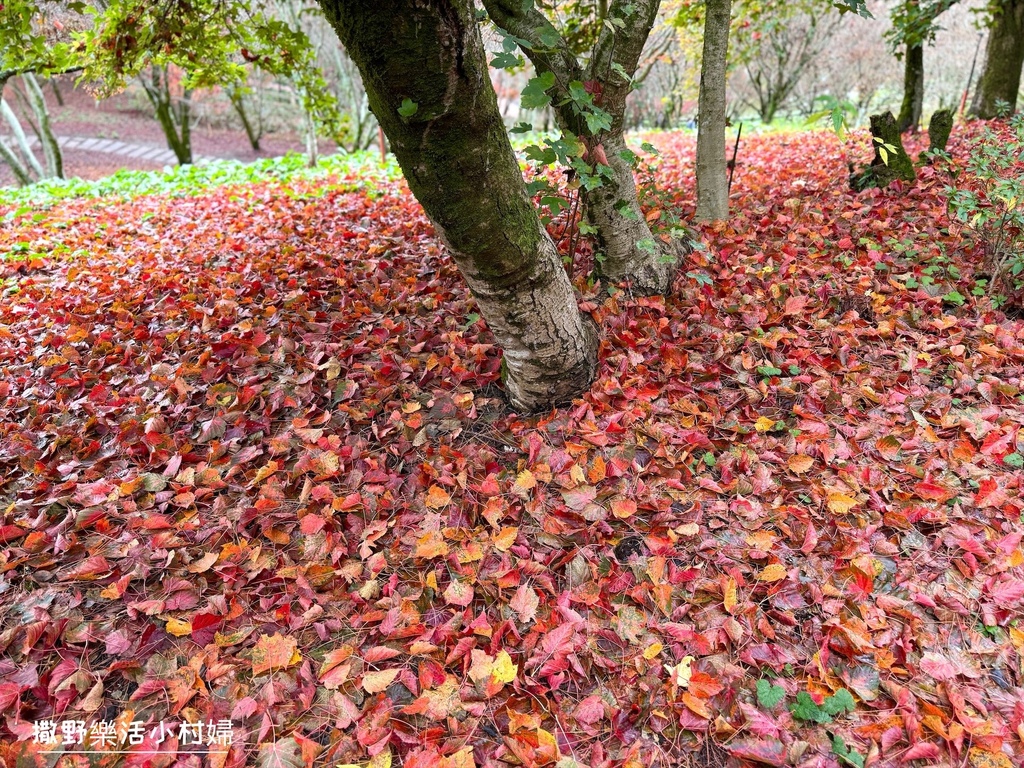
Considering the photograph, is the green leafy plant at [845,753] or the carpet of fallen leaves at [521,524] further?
the carpet of fallen leaves at [521,524]

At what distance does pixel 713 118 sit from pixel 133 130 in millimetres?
24339

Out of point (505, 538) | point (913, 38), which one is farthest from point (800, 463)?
point (913, 38)

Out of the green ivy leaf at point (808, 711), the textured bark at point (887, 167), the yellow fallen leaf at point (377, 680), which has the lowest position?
the green ivy leaf at point (808, 711)

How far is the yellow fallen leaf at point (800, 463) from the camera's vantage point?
7.77 ft

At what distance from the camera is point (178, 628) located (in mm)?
1958

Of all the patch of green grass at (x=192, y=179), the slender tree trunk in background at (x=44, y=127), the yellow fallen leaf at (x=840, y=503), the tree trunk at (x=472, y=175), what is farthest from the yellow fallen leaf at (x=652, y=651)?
the slender tree trunk in background at (x=44, y=127)

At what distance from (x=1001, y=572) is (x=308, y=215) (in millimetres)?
5230

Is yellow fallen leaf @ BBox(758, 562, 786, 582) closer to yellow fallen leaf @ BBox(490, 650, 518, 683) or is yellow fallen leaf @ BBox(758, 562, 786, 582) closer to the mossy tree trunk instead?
yellow fallen leaf @ BBox(490, 650, 518, 683)

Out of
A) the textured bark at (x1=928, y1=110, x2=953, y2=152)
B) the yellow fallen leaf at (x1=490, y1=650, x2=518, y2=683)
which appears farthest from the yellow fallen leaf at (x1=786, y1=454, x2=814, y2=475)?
the textured bark at (x1=928, y1=110, x2=953, y2=152)

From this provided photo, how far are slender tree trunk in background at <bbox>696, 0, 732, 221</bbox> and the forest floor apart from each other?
1744 centimetres

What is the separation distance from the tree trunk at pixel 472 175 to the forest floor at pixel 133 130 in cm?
1833

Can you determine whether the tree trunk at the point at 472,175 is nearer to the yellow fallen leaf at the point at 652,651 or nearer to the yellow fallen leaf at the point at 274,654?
the yellow fallen leaf at the point at 652,651

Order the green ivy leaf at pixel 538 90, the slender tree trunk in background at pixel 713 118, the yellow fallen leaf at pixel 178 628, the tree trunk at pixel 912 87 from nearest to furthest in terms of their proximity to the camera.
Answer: the yellow fallen leaf at pixel 178 628
the green ivy leaf at pixel 538 90
the slender tree trunk in background at pixel 713 118
the tree trunk at pixel 912 87

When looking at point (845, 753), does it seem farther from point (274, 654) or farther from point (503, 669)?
point (274, 654)
